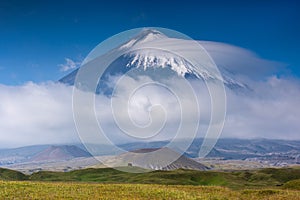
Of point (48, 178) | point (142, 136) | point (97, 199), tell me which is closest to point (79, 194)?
point (97, 199)

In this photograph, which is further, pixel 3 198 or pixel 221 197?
pixel 221 197

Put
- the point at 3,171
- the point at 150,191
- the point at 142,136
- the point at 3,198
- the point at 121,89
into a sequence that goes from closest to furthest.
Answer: the point at 3,198 < the point at 150,191 < the point at 142,136 < the point at 121,89 < the point at 3,171

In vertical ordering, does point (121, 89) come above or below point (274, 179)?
above

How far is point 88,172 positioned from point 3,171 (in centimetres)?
4131

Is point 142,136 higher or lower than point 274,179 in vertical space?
higher

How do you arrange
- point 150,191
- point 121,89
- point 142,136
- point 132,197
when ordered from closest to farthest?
point 132,197 < point 150,191 < point 142,136 < point 121,89

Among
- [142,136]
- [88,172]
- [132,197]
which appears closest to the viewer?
[132,197]

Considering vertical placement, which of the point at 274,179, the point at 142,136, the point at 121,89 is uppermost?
the point at 121,89

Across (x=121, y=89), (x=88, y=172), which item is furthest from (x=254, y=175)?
(x=121, y=89)

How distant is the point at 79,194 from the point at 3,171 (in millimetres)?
141484

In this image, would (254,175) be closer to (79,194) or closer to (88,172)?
(88,172)

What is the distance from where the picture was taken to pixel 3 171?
169m

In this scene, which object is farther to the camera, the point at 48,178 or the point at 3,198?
the point at 48,178

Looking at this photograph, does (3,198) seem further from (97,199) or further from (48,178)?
(48,178)
